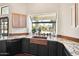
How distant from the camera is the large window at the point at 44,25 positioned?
1.91 m

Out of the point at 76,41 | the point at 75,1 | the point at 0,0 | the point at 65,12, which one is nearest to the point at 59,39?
Answer: the point at 76,41

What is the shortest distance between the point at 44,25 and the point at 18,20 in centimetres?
33

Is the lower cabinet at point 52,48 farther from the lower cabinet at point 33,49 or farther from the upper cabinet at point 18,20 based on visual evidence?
the upper cabinet at point 18,20

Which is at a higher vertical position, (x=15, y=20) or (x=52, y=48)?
(x=15, y=20)

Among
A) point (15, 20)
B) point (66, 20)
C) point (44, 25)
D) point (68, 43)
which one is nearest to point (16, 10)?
point (15, 20)

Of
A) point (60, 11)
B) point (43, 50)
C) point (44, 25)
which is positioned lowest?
point (43, 50)

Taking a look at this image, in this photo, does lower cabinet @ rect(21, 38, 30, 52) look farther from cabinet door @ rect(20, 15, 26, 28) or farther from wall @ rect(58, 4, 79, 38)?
wall @ rect(58, 4, 79, 38)

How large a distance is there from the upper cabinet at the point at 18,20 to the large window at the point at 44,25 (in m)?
0.13

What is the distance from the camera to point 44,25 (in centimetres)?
191

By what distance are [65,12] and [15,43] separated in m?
0.73

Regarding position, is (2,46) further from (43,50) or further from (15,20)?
(43,50)

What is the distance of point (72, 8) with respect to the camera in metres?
1.90

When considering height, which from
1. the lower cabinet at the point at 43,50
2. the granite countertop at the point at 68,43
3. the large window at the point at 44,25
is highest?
the large window at the point at 44,25

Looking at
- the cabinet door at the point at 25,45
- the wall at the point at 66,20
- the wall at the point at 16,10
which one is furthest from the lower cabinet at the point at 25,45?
the wall at the point at 66,20
